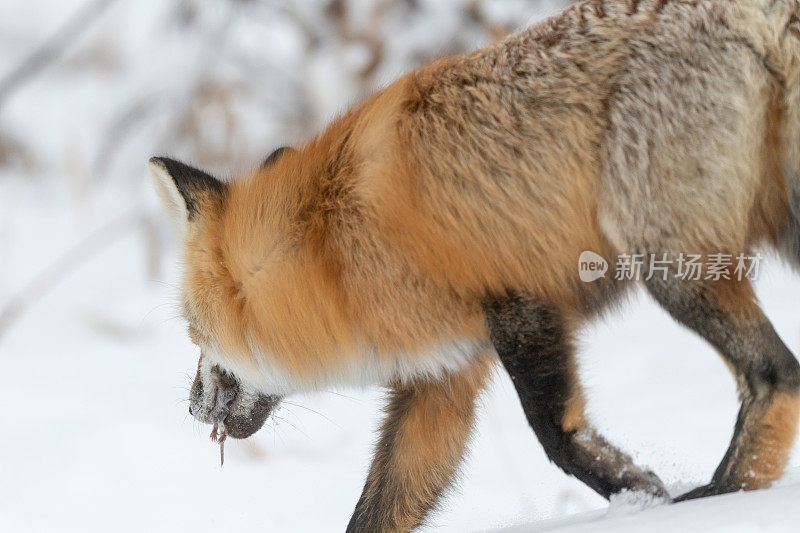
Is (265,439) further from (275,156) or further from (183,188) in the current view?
(183,188)

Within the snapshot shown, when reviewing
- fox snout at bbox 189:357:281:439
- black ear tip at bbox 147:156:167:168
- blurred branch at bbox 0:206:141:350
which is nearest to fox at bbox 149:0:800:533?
black ear tip at bbox 147:156:167:168

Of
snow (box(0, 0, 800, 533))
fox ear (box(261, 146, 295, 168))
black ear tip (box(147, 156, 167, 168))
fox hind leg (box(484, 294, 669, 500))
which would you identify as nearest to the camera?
fox hind leg (box(484, 294, 669, 500))

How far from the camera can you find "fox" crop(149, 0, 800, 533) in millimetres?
2061

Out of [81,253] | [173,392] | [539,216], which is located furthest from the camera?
[81,253]

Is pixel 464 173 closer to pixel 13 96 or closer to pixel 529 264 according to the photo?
pixel 529 264

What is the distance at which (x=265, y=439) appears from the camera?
481cm

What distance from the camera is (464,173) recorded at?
2.24m

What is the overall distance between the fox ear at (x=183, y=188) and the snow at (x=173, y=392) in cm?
33

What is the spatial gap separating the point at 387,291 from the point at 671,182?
0.72m

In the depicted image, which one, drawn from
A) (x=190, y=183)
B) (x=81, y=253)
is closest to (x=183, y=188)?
(x=190, y=183)

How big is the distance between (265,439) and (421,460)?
227 centimetres

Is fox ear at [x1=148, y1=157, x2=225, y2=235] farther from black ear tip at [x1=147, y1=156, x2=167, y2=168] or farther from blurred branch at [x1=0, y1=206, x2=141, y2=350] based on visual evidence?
blurred branch at [x1=0, y1=206, x2=141, y2=350]
